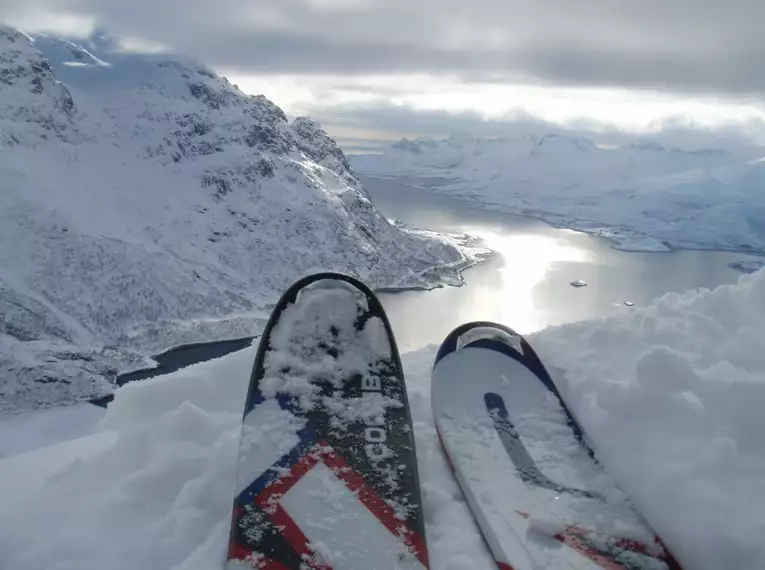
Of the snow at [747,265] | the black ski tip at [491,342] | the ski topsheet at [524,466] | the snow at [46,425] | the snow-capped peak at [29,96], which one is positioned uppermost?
the snow-capped peak at [29,96]

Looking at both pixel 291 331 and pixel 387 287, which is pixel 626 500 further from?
pixel 387 287

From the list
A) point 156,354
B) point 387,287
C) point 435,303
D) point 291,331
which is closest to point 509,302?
point 435,303

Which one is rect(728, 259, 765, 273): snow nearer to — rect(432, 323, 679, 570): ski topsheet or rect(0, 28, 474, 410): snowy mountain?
rect(0, 28, 474, 410): snowy mountain

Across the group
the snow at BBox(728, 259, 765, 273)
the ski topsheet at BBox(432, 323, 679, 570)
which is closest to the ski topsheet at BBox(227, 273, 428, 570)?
the ski topsheet at BBox(432, 323, 679, 570)

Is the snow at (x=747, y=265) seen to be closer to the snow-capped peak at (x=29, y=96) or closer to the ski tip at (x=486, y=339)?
the ski tip at (x=486, y=339)

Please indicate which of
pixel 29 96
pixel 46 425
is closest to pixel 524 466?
pixel 46 425

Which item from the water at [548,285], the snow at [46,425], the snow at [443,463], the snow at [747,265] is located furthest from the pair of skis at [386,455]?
the snow at [747,265]

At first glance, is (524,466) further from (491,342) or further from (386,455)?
(491,342)
